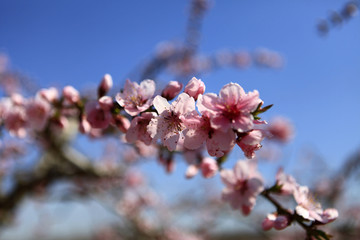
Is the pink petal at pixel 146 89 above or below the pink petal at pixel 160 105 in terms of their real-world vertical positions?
above

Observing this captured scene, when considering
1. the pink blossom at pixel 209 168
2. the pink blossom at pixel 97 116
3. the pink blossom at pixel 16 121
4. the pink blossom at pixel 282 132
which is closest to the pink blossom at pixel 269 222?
the pink blossom at pixel 209 168

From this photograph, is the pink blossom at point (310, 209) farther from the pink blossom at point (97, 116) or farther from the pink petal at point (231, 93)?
the pink blossom at point (97, 116)

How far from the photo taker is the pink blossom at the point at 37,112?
4.97ft

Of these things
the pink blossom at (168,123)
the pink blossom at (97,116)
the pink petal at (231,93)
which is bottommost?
the pink blossom at (168,123)

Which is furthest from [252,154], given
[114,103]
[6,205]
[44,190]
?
[44,190]

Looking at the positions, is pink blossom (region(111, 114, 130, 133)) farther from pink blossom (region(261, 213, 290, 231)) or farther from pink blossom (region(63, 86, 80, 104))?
pink blossom (region(261, 213, 290, 231))

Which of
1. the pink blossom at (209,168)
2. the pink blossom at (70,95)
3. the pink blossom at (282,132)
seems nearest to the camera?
the pink blossom at (70,95)

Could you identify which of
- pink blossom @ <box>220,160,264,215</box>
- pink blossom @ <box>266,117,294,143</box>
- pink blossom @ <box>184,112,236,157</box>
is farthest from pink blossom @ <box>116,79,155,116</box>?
pink blossom @ <box>266,117,294,143</box>

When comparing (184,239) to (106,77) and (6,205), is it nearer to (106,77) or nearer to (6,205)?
(6,205)

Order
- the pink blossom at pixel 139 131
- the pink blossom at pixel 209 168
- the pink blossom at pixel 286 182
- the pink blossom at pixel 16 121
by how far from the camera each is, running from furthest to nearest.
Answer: the pink blossom at pixel 16 121
the pink blossom at pixel 209 168
the pink blossom at pixel 286 182
the pink blossom at pixel 139 131

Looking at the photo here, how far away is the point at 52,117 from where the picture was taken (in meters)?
1.53

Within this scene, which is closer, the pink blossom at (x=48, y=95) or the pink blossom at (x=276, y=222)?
the pink blossom at (x=276, y=222)

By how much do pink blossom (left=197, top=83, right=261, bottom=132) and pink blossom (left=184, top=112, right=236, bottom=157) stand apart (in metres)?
0.03

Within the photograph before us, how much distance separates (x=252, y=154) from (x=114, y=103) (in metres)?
0.63
